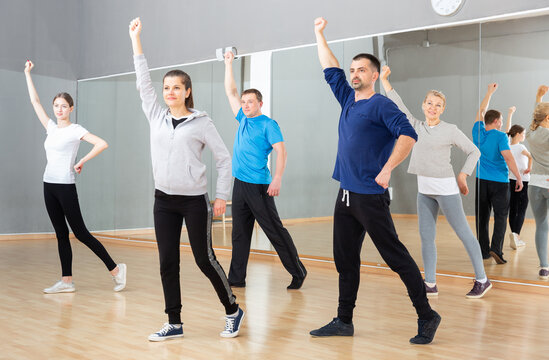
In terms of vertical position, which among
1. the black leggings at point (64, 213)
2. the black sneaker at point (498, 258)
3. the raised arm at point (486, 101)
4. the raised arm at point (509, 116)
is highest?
the raised arm at point (486, 101)

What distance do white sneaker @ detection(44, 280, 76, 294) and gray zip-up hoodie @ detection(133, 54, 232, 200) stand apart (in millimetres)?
1870

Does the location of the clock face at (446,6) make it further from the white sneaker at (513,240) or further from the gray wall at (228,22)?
the white sneaker at (513,240)

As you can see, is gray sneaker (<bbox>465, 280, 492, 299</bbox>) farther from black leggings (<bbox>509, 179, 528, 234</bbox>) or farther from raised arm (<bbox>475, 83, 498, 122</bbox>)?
raised arm (<bbox>475, 83, 498, 122</bbox>)

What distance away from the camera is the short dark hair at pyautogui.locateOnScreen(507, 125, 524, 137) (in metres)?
5.01

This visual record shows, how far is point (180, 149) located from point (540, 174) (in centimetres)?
301

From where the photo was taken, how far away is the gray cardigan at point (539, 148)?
4891 millimetres

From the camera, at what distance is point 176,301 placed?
337 cm

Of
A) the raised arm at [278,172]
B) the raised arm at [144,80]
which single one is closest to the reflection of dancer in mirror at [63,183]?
the raised arm at [278,172]

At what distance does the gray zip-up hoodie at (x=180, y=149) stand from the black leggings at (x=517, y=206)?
2.73 meters

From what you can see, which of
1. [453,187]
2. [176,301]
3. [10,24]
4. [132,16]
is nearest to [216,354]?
[176,301]

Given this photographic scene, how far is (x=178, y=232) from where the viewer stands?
3.32 metres

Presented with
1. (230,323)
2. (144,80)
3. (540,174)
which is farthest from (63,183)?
(540,174)

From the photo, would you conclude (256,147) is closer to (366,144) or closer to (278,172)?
(278,172)

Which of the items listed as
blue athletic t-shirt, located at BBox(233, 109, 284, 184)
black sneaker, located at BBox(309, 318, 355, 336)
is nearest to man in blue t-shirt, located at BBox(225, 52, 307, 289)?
blue athletic t-shirt, located at BBox(233, 109, 284, 184)
